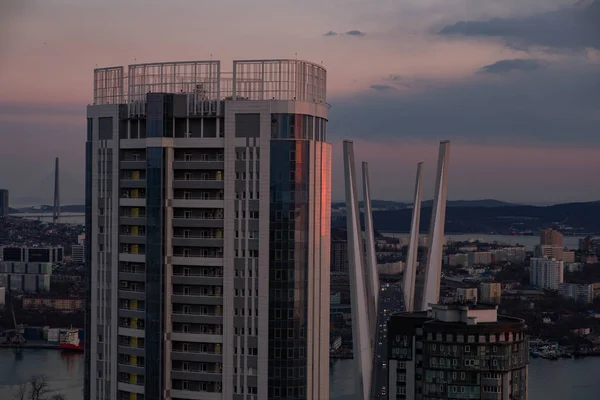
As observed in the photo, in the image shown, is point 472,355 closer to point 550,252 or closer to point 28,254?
point 28,254

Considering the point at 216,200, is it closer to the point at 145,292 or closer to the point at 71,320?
the point at 145,292

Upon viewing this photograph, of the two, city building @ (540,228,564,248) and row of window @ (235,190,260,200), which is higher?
row of window @ (235,190,260,200)

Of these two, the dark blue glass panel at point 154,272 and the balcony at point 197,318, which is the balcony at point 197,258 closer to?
the dark blue glass panel at point 154,272

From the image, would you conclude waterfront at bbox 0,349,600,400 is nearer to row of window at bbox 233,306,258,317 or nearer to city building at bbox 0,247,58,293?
row of window at bbox 233,306,258,317

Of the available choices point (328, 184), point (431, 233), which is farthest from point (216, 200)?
point (431, 233)

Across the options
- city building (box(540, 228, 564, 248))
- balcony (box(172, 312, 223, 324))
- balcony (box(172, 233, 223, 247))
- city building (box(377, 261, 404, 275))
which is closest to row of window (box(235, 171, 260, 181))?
balcony (box(172, 233, 223, 247))

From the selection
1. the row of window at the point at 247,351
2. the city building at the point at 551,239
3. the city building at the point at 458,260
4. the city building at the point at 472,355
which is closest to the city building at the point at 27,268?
the city building at the point at 458,260
